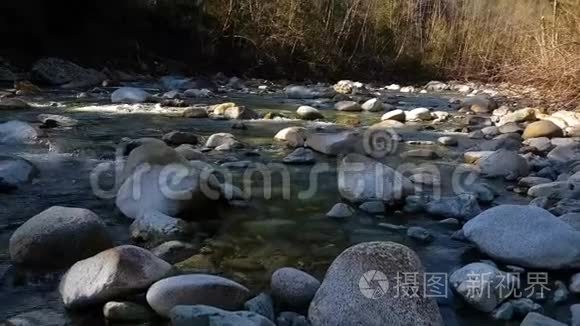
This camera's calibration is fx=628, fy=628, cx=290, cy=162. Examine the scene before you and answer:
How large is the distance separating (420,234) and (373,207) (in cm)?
46

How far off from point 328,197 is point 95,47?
8.61 m

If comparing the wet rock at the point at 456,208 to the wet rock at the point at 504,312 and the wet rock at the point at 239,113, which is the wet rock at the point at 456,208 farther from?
the wet rock at the point at 239,113

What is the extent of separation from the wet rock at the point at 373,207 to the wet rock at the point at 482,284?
102cm

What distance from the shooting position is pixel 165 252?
8.90 ft

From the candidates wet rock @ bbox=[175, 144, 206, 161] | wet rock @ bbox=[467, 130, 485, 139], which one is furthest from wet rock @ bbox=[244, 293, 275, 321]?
wet rock @ bbox=[467, 130, 485, 139]

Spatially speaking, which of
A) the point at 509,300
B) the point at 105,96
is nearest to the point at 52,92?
the point at 105,96

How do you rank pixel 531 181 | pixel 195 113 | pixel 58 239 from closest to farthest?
1. pixel 58 239
2. pixel 531 181
3. pixel 195 113

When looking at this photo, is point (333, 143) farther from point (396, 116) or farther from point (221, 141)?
point (396, 116)

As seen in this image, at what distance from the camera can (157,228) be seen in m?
2.95

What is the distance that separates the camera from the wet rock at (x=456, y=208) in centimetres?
337

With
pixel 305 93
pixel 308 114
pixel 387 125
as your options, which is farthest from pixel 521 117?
pixel 305 93

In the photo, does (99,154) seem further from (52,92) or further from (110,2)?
(110,2)

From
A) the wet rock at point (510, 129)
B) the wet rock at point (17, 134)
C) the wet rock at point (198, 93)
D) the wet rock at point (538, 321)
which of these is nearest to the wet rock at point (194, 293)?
the wet rock at point (538, 321)

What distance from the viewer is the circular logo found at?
2021mm
